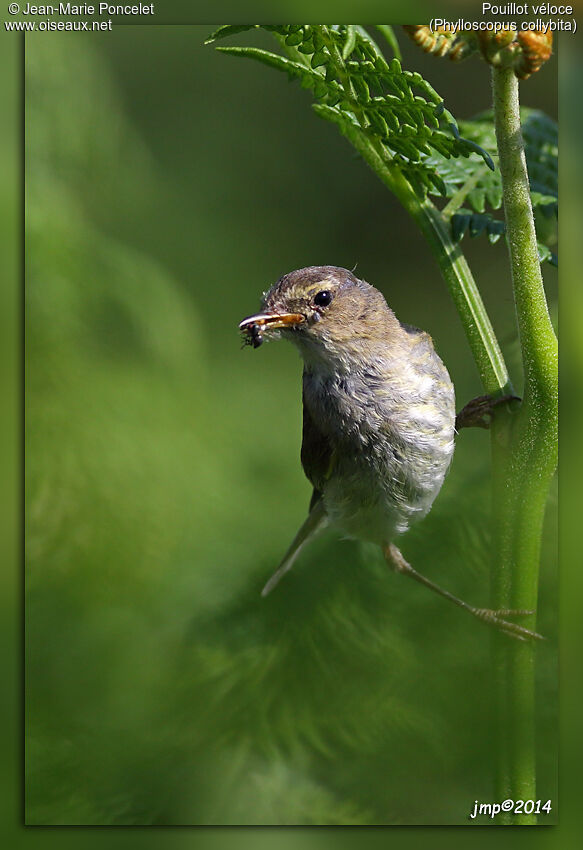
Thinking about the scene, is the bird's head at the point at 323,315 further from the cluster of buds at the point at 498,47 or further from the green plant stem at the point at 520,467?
the cluster of buds at the point at 498,47

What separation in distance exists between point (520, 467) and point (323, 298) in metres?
0.49

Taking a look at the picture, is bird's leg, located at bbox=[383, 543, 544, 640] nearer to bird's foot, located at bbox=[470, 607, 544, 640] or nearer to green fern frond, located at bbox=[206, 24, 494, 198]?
bird's foot, located at bbox=[470, 607, 544, 640]

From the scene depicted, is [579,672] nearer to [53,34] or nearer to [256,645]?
[256,645]

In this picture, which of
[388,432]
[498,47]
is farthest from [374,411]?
[498,47]

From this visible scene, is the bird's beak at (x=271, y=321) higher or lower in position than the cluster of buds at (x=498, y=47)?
lower

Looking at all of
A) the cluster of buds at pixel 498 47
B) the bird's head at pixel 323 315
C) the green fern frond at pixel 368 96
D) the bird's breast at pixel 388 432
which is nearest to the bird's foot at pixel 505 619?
the bird's breast at pixel 388 432

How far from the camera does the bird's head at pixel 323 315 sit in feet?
5.16

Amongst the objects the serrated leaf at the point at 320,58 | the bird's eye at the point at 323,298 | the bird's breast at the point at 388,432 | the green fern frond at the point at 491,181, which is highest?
the serrated leaf at the point at 320,58

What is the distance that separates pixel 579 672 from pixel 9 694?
46.7 inches

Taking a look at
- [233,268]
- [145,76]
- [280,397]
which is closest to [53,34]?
[145,76]

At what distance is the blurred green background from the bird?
5 cm

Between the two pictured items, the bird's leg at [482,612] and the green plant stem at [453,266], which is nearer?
the green plant stem at [453,266]

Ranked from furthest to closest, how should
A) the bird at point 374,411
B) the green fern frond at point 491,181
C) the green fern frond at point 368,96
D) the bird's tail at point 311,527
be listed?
the bird's tail at point 311,527 → the bird at point 374,411 → the green fern frond at point 491,181 → the green fern frond at point 368,96

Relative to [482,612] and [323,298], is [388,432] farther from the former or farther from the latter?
[482,612]
